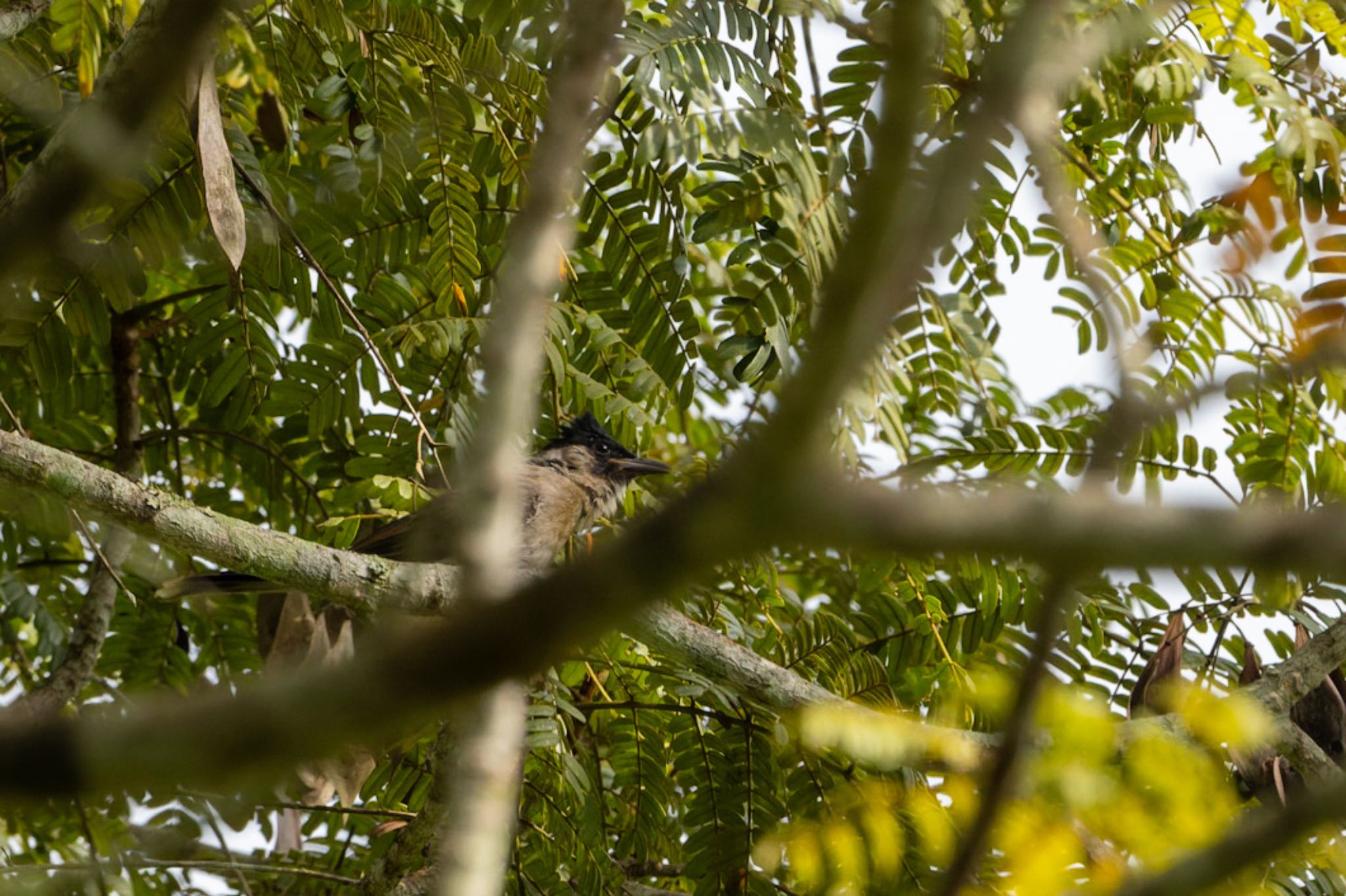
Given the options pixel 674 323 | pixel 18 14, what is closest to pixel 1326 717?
pixel 674 323

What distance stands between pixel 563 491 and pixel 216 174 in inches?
102

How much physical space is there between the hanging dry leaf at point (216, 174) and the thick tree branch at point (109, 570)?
112 cm

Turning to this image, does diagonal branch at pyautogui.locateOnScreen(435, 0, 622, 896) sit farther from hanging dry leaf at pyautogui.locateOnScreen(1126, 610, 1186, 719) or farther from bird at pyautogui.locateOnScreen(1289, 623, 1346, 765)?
bird at pyautogui.locateOnScreen(1289, 623, 1346, 765)

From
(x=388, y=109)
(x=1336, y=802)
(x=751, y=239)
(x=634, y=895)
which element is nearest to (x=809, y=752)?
(x=634, y=895)

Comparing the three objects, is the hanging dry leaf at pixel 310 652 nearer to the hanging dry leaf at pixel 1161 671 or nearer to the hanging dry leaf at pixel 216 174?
the hanging dry leaf at pixel 216 174

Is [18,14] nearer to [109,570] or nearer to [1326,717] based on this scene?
[109,570]

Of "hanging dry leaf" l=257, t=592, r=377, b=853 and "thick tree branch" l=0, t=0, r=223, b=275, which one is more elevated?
"hanging dry leaf" l=257, t=592, r=377, b=853

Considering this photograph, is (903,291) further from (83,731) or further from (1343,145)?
(1343,145)

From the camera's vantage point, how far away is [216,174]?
3027 mm

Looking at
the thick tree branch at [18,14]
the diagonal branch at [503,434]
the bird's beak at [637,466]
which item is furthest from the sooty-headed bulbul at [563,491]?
the diagonal branch at [503,434]

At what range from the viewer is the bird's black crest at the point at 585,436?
5.71m

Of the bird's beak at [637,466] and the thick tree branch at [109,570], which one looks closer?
the thick tree branch at [109,570]

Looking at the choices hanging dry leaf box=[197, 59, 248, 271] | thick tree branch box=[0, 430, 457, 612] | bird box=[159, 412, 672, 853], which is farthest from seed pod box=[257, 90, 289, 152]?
thick tree branch box=[0, 430, 457, 612]

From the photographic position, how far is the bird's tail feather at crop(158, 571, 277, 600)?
426cm
